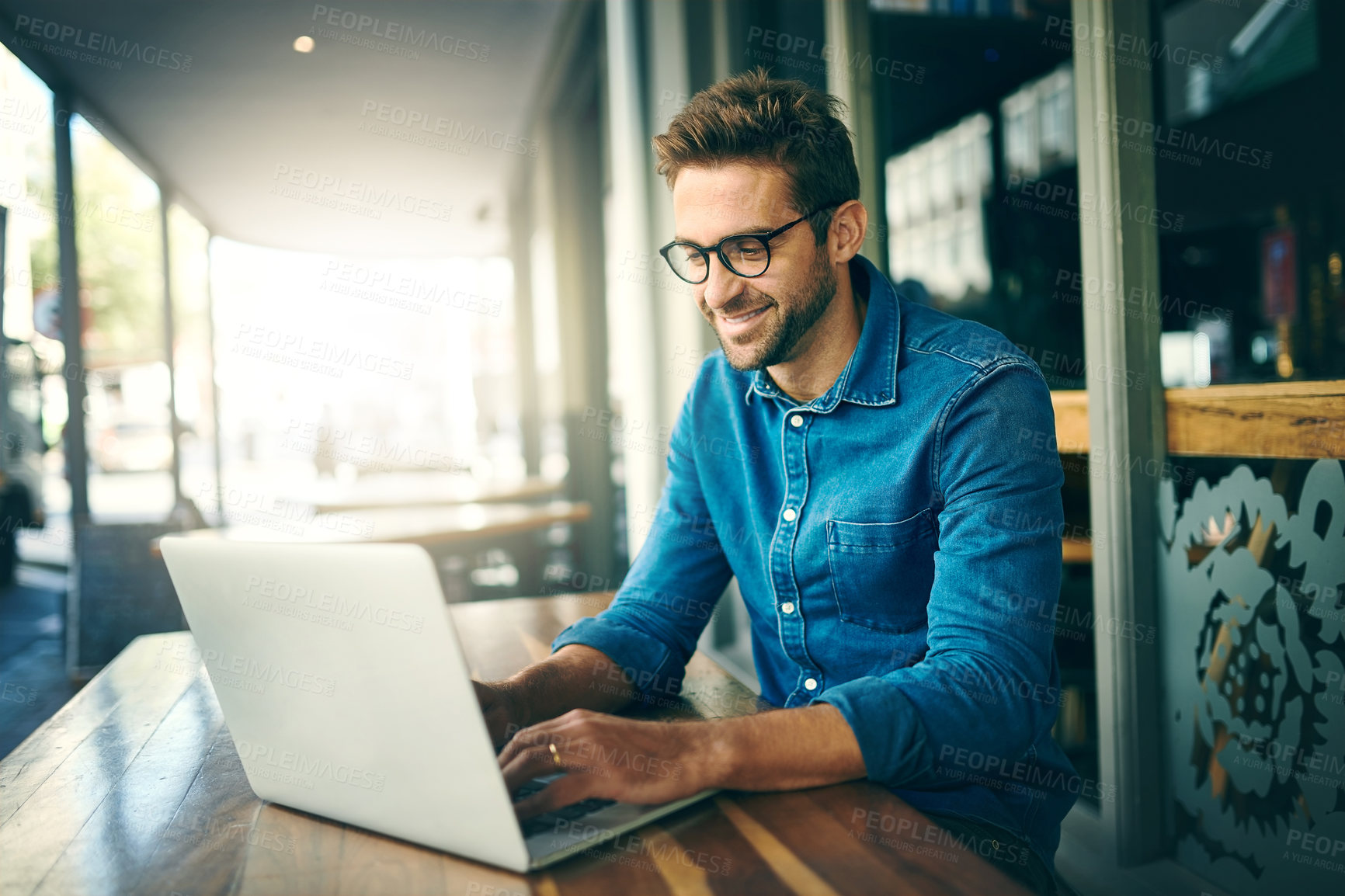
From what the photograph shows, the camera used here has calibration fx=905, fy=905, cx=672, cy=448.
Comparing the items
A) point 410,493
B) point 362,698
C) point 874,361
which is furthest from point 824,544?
point 410,493

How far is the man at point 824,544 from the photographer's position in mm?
858

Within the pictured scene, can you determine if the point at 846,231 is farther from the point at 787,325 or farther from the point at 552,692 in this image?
the point at 552,692

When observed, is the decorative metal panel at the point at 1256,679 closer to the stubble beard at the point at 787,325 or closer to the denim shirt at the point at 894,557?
the denim shirt at the point at 894,557

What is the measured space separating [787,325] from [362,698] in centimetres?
77

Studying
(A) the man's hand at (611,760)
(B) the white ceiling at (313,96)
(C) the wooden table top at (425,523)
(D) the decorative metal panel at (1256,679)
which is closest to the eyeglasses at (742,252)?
(A) the man's hand at (611,760)

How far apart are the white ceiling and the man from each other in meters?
4.97

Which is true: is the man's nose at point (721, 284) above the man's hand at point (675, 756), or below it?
above

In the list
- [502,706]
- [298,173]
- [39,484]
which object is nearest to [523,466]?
[298,173]

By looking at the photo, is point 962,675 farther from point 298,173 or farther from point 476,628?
point 298,173

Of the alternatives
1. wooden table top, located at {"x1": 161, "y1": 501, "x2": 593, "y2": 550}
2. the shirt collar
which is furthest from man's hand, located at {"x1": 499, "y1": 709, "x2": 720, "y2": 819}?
wooden table top, located at {"x1": 161, "y1": 501, "x2": 593, "y2": 550}

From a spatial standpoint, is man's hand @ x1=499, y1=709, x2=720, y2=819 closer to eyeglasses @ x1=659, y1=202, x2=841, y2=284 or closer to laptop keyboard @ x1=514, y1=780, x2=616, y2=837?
laptop keyboard @ x1=514, y1=780, x2=616, y2=837

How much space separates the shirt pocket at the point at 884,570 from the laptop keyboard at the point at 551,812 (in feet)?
1.68

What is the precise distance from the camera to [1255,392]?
1.44 meters

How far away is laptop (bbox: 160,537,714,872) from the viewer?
0.69 metres
